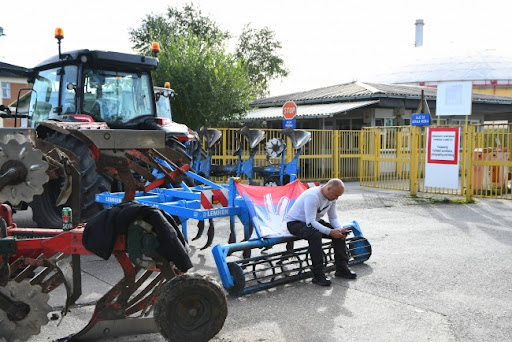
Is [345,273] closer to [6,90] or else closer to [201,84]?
[201,84]

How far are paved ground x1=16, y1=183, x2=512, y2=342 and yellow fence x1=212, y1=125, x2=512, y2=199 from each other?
4.36 m

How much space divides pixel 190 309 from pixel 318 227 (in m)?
2.44

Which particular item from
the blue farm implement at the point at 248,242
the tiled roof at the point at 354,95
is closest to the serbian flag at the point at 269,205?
the blue farm implement at the point at 248,242

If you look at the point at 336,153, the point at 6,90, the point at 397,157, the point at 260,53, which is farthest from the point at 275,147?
the point at 6,90

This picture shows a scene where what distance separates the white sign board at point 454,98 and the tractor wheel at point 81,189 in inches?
377

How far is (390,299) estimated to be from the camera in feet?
15.7

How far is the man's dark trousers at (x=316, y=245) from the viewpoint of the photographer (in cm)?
530

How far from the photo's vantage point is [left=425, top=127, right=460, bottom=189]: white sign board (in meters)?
11.8

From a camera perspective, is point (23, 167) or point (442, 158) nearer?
point (23, 167)

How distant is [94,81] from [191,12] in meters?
24.9

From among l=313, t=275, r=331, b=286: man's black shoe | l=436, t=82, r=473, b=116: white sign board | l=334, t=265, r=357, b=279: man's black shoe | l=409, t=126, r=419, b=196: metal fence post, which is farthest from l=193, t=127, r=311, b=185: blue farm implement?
l=313, t=275, r=331, b=286: man's black shoe

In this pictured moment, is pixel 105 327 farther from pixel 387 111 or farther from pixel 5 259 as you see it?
pixel 387 111

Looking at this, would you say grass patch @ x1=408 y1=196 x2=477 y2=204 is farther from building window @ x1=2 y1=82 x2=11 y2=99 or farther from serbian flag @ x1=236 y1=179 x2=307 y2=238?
building window @ x1=2 y1=82 x2=11 y2=99

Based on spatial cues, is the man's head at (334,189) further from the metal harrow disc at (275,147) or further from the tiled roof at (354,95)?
the tiled roof at (354,95)
